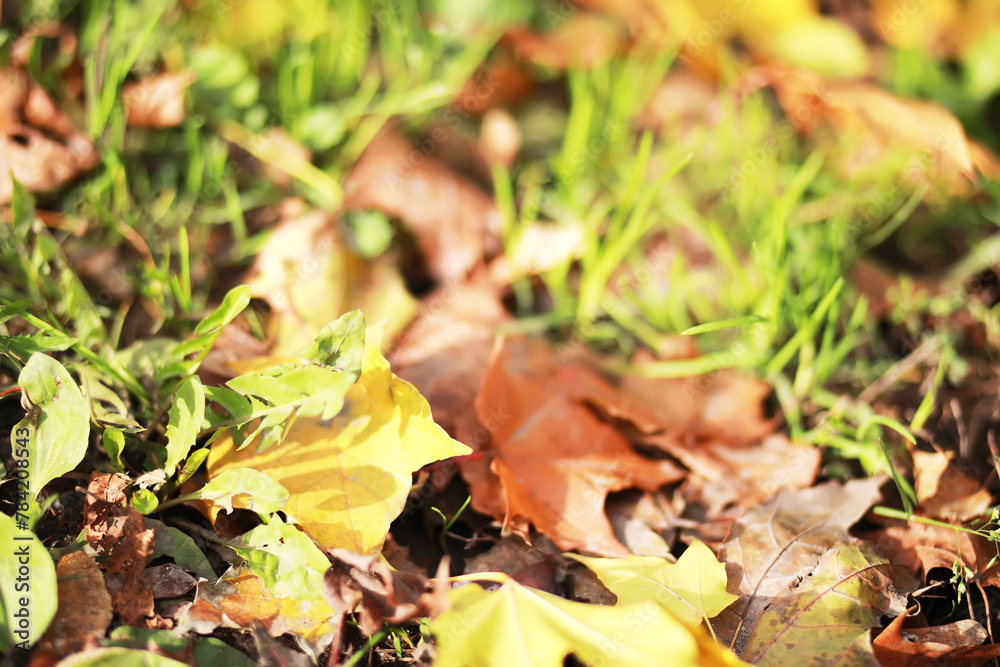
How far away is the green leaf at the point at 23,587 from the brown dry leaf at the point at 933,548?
1.47 m

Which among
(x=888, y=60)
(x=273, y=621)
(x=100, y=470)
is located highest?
(x=888, y=60)

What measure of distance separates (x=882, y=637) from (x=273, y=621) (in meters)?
1.04

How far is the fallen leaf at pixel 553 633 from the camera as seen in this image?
2.98 ft

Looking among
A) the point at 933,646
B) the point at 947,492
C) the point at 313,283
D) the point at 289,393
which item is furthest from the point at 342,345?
the point at 947,492

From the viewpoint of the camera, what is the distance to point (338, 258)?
1.55m

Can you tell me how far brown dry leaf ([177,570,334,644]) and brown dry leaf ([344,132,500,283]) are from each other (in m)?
0.91

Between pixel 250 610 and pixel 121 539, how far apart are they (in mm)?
254

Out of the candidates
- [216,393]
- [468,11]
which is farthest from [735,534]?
[468,11]

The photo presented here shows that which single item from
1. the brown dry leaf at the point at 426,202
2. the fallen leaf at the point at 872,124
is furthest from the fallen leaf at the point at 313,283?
the fallen leaf at the point at 872,124

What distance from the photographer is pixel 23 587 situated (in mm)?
916

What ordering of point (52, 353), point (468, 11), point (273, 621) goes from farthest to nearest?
point (468, 11) → point (52, 353) → point (273, 621)

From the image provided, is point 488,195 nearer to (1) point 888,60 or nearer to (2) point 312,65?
(2) point 312,65

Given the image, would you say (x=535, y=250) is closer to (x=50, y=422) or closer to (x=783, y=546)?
(x=783, y=546)

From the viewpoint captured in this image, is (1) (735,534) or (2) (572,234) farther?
(2) (572,234)
